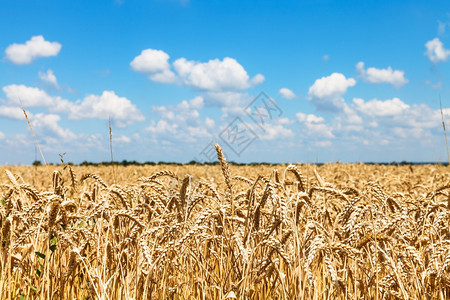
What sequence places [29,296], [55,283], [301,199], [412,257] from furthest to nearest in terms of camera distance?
[29,296] < [55,283] < [301,199] < [412,257]

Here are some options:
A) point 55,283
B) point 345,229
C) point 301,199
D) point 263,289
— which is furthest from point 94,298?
point 345,229

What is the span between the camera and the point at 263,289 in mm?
2850

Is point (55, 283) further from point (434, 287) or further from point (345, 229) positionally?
point (434, 287)

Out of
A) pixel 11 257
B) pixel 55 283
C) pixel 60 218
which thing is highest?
pixel 60 218

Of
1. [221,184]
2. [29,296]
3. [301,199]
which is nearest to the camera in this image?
[301,199]

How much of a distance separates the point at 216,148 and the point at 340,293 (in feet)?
4.42

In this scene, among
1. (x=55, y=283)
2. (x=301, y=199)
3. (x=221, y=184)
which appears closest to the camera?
(x=301, y=199)

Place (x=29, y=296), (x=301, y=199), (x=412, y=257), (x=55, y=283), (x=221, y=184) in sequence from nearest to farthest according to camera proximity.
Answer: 1. (x=412, y=257)
2. (x=301, y=199)
3. (x=55, y=283)
4. (x=29, y=296)
5. (x=221, y=184)

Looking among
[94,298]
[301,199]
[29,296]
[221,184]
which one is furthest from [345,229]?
[221,184]

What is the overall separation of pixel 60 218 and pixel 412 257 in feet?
8.11

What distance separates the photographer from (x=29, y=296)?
3096 millimetres

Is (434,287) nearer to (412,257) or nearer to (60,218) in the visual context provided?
(412,257)

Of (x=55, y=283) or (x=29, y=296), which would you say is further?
(x=29, y=296)

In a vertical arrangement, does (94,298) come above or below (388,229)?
below
